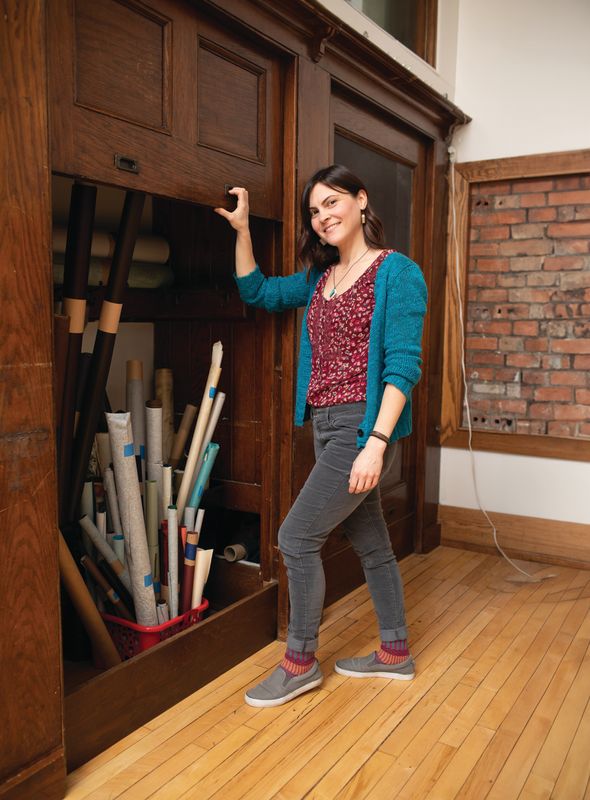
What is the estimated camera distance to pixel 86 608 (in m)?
2.16

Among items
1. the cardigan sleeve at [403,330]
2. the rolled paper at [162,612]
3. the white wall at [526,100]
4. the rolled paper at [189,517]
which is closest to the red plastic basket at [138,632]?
the rolled paper at [162,612]

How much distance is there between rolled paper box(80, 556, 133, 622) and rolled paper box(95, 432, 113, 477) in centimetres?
34

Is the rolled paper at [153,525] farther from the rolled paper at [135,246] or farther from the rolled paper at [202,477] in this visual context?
the rolled paper at [135,246]

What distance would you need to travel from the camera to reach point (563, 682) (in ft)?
7.89

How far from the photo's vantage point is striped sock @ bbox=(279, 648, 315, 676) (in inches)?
89.2

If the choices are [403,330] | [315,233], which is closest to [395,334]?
[403,330]

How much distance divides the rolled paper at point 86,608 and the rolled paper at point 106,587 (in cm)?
10

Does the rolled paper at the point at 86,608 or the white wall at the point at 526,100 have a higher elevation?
the white wall at the point at 526,100

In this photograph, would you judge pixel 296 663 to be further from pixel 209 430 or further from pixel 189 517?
pixel 209 430

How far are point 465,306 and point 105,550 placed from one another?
230 centimetres

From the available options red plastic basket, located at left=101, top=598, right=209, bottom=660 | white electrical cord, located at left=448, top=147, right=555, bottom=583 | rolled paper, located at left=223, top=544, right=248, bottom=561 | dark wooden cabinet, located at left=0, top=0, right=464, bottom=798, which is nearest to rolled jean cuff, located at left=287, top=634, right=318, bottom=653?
dark wooden cabinet, located at left=0, top=0, right=464, bottom=798

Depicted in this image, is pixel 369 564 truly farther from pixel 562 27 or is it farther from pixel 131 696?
pixel 562 27

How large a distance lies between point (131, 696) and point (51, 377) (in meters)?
0.97

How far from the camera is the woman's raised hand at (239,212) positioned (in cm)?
226
